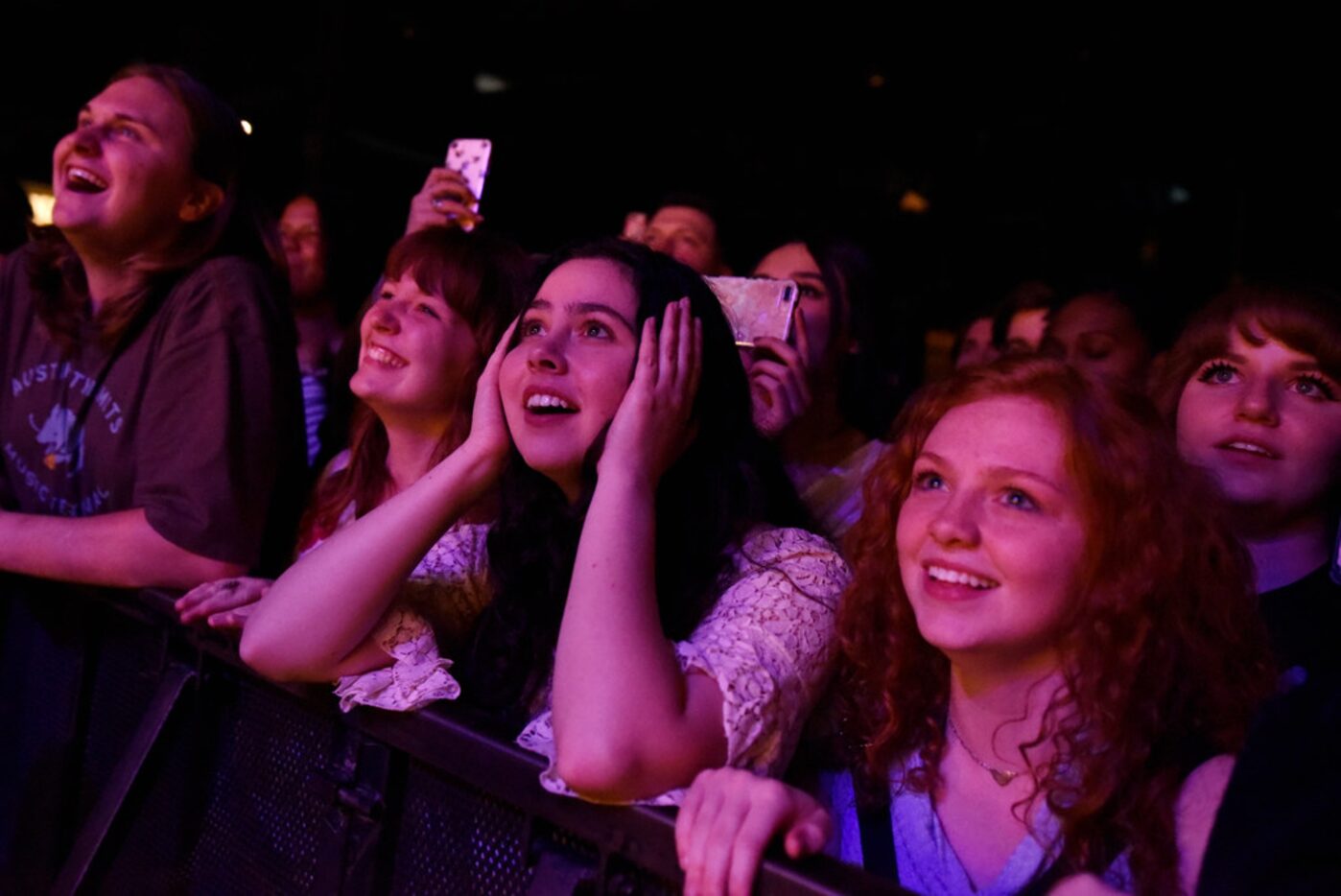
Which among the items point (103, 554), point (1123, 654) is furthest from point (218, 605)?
point (1123, 654)

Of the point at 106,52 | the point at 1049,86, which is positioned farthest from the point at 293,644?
the point at 106,52

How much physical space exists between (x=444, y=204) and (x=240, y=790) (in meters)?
1.46

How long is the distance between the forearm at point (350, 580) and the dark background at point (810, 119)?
4.70 metres

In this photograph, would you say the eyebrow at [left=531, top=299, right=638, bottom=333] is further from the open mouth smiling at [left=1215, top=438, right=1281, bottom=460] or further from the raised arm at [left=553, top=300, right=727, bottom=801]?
the open mouth smiling at [left=1215, top=438, right=1281, bottom=460]

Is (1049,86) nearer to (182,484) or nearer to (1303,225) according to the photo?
(1303,225)

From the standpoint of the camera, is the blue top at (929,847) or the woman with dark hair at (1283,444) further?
the woman with dark hair at (1283,444)

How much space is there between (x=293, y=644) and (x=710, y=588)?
573mm

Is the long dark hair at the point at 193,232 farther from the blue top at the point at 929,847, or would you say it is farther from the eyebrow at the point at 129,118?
the blue top at the point at 929,847

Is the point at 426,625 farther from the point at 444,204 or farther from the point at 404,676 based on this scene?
the point at 444,204

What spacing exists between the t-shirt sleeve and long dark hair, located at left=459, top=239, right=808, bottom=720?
1.74ft

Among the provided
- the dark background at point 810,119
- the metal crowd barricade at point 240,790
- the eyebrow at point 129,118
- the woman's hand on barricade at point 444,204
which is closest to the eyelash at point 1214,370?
the metal crowd barricade at point 240,790

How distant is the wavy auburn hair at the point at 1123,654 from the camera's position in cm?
122

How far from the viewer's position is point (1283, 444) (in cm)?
188

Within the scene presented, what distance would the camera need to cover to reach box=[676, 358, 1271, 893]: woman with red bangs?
1235mm
